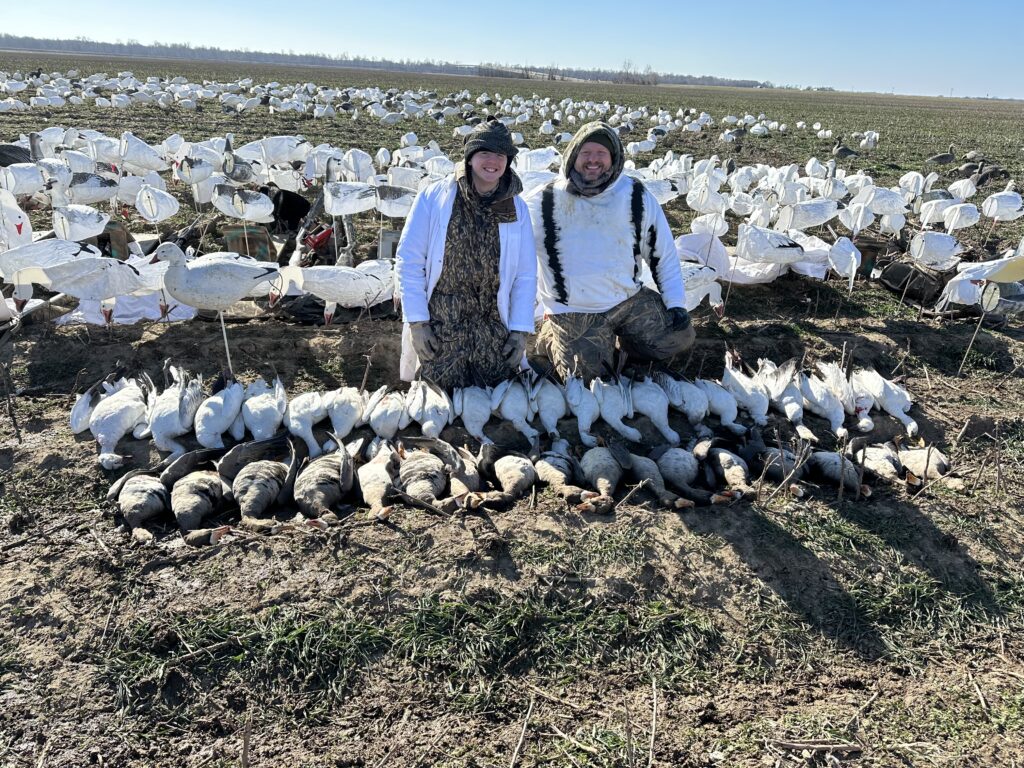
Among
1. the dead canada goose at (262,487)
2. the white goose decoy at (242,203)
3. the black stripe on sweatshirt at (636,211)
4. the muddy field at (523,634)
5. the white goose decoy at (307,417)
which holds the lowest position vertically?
the muddy field at (523,634)

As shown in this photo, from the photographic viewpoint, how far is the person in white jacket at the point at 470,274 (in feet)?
14.2

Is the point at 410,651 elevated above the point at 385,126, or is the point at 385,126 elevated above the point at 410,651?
the point at 385,126

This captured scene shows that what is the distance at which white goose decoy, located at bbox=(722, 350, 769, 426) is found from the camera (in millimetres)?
5090

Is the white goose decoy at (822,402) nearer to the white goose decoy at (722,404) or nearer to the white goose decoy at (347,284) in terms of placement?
the white goose decoy at (722,404)

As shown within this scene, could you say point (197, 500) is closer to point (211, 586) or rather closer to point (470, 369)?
point (211, 586)

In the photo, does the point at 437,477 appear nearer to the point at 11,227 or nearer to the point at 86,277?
the point at 86,277

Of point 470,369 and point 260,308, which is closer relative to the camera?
point 470,369

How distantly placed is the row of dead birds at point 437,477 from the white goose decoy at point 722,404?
37 centimetres

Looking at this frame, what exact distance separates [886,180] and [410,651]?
20.0 m

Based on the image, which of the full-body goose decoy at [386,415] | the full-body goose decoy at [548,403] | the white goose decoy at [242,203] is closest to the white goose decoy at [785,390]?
the full-body goose decoy at [548,403]

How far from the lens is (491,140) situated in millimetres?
4004

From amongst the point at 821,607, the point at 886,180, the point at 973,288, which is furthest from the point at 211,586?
the point at 886,180

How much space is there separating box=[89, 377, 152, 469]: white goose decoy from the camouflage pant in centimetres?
312

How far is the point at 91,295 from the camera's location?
199 inches
